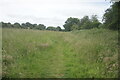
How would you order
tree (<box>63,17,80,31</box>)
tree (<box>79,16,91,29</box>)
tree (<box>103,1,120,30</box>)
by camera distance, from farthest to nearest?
tree (<box>63,17,80,31</box>) → tree (<box>79,16,91,29</box>) → tree (<box>103,1,120,30</box>)

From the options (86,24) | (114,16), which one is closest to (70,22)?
(86,24)

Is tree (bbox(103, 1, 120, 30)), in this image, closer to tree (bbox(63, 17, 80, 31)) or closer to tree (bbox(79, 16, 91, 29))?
tree (bbox(79, 16, 91, 29))

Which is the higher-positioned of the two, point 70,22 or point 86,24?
point 70,22

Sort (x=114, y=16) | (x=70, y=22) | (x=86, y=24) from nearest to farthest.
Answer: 1. (x=114, y=16)
2. (x=86, y=24)
3. (x=70, y=22)

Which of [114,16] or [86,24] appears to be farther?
[86,24]

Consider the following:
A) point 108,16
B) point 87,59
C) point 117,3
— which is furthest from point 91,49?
point 108,16

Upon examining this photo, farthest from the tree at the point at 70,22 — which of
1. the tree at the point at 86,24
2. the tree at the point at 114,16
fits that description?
the tree at the point at 114,16

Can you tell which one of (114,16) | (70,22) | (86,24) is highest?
(70,22)

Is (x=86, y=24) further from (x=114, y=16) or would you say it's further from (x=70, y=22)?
(x=114, y=16)

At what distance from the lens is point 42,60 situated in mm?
11734

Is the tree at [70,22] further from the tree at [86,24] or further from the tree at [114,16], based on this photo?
the tree at [114,16]

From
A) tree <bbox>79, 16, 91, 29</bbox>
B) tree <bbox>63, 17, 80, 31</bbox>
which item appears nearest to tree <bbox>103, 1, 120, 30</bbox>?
tree <bbox>79, 16, 91, 29</bbox>

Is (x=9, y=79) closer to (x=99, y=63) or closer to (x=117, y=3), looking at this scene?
(x=99, y=63)

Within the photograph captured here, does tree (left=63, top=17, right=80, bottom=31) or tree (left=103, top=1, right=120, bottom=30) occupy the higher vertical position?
tree (left=63, top=17, right=80, bottom=31)
